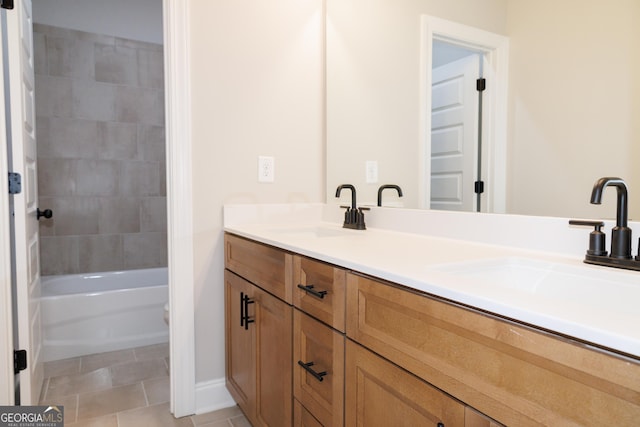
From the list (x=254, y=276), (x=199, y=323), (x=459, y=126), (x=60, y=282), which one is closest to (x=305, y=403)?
(x=254, y=276)

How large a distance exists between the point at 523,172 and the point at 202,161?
1267 mm

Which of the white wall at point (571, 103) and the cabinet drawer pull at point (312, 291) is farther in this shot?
the cabinet drawer pull at point (312, 291)

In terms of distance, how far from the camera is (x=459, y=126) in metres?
1.38

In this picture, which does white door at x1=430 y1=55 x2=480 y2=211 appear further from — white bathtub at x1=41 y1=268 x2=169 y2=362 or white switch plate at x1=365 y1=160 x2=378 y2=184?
white bathtub at x1=41 y1=268 x2=169 y2=362

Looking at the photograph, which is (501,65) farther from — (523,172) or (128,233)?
(128,233)

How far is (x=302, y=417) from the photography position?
1160 mm

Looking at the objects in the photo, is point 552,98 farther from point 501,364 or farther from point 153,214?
point 153,214

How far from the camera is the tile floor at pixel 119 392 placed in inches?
69.0

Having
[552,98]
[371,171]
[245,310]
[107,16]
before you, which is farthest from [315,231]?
[107,16]

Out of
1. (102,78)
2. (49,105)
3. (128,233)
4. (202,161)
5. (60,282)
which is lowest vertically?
(60,282)

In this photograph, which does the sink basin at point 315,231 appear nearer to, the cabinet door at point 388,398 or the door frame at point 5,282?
the cabinet door at point 388,398

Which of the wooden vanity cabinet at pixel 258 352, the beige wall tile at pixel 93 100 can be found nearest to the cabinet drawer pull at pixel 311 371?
the wooden vanity cabinet at pixel 258 352

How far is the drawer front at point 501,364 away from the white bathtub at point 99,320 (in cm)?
222

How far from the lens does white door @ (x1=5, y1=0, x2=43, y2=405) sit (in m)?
1.60
